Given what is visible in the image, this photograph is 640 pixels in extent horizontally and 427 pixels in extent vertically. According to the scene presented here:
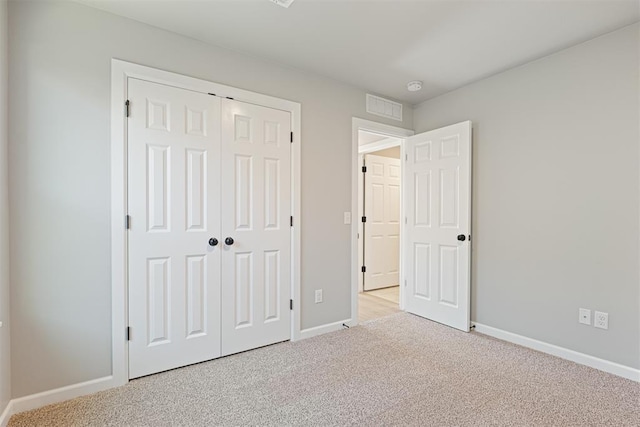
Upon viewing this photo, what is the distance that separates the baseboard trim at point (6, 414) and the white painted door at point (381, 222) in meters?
3.87

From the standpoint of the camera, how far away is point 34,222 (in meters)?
1.78

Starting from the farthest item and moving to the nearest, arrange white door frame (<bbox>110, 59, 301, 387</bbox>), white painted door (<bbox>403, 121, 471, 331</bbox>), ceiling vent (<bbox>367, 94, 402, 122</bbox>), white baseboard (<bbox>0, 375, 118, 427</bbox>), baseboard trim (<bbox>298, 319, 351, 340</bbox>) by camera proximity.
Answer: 1. ceiling vent (<bbox>367, 94, 402, 122</bbox>)
2. white painted door (<bbox>403, 121, 471, 331</bbox>)
3. baseboard trim (<bbox>298, 319, 351, 340</bbox>)
4. white door frame (<bbox>110, 59, 301, 387</bbox>)
5. white baseboard (<bbox>0, 375, 118, 427</bbox>)

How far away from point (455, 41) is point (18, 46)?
2.87 m

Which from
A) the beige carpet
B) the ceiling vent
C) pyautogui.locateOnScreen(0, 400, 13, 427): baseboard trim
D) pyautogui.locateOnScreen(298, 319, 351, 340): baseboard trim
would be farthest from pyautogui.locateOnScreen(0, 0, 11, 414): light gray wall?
the ceiling vent

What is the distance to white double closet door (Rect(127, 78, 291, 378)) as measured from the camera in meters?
2.10

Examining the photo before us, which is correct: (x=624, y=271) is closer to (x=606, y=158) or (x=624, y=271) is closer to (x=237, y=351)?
(x=606, y=158)

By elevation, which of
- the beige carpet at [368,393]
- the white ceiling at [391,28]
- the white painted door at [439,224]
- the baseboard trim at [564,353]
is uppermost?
the white ceiling at [391,28]

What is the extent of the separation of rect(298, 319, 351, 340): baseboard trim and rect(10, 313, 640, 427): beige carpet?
0.74 feet

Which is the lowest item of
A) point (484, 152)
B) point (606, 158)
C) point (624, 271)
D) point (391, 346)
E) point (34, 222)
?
point (391, 346)

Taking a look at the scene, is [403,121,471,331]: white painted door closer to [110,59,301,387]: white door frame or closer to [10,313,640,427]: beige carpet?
[10,313,640,427]: beige carpet

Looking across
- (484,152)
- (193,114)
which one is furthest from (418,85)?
(193,114)

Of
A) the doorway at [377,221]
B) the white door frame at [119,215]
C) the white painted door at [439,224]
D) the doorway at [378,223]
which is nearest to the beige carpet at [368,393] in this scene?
the white door frame at [119,215]

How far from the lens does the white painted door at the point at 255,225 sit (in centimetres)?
243

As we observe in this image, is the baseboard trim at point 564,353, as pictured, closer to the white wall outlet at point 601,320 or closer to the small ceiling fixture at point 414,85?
the white wall outlet at point 601,320
